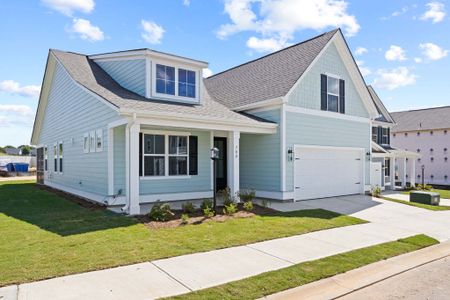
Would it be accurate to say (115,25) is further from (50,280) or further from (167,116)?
(50,280)

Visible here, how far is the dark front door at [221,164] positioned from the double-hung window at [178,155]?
2.13m

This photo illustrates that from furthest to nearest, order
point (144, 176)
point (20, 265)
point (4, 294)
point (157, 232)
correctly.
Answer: point (144, 176) < point (157, 232) < point (20, 265) < point (4, 294)

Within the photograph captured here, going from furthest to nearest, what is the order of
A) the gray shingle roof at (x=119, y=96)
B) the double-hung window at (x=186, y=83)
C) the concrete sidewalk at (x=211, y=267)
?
the double-hung window at (x=186, y=83) → the gray shingle roof at (x=119, y=96) → the concrete sidewalk at (x=211, y=267)

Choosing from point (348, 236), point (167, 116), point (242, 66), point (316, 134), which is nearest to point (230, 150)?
point (167, 116)

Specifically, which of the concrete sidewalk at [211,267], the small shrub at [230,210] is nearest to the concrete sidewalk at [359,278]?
the concrete sidewalk at [211,267]

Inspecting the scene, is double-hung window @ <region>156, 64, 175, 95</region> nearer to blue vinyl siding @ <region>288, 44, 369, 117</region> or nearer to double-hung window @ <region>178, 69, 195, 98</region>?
double-hung window @ <region>178, 69, 195, 98</region>

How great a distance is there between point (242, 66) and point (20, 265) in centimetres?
1577

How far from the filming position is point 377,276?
5.32m

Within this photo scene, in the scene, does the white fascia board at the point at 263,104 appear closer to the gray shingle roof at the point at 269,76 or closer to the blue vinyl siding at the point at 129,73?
the gray shingle roof at the point at 269,76

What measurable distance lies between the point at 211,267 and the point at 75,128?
1123cm

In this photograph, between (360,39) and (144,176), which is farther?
(360,39)

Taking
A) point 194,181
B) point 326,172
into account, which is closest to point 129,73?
point 194,181

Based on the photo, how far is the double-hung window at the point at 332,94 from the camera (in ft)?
48.3

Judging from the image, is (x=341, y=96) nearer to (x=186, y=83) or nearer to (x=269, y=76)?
(x=269, y=76)
